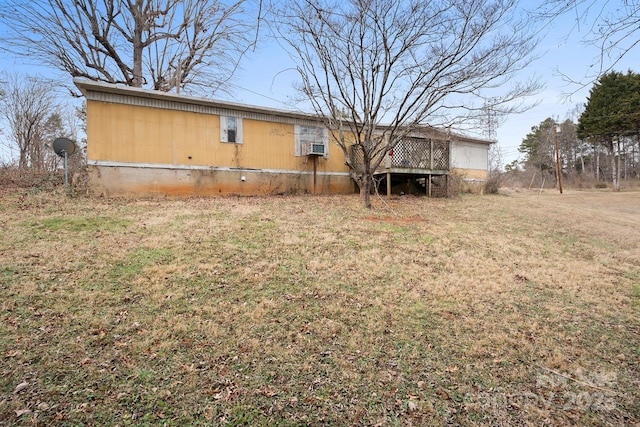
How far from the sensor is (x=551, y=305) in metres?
3.83

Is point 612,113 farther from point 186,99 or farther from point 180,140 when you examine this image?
point 180,140

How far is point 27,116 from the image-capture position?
17766mm

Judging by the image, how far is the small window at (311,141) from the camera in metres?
11.6

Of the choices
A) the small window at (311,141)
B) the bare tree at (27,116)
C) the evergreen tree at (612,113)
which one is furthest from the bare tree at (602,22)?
the evergreen tree at (612,113)

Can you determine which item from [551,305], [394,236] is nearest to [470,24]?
[394,236]

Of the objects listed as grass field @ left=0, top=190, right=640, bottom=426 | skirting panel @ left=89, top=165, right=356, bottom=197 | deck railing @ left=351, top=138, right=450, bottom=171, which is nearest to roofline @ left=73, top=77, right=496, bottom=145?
deck railing @ left=351, top=138, right=450, bottom=171

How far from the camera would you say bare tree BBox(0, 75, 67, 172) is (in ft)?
56.3

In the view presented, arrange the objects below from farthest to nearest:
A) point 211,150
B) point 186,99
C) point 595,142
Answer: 1. point 595,142
2. point 211,150
3. point 186,99

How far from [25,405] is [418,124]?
9097 millimetres

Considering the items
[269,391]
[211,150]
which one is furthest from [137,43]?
[269,391]

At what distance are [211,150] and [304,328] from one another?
8645mm

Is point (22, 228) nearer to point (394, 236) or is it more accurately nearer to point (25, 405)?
point (25, 405)

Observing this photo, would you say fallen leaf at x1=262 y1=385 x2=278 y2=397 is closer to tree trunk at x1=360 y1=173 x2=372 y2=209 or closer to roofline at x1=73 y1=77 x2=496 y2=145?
tree trunk at x1=360 y1=173 x2=372 y2=209

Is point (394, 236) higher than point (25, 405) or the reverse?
higher
